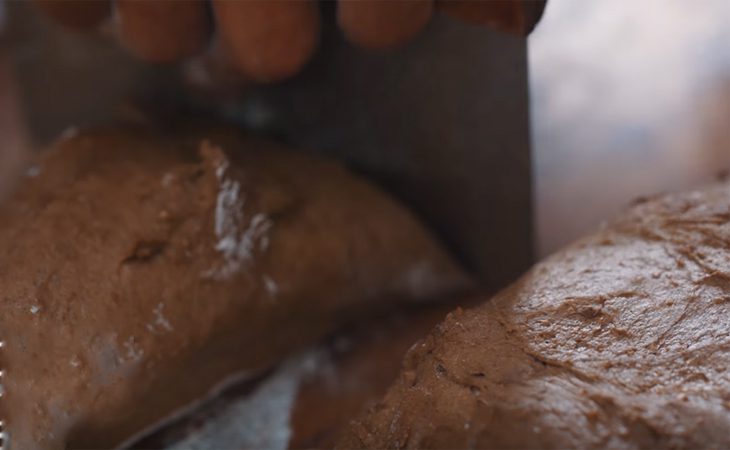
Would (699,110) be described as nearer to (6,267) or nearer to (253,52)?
(253,52)

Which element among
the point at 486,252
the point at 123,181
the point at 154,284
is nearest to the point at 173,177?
the point at 123,181

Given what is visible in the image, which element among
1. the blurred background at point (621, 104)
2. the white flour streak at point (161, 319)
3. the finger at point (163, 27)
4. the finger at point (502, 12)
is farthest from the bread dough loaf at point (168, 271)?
the finger at point (502, 12)

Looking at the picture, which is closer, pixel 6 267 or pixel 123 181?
pixel 6 267

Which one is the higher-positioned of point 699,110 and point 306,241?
point 699,110

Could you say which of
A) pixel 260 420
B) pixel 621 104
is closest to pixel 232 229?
Result: pixel 260 420

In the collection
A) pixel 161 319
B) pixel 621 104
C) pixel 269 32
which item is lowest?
pixel 161 319

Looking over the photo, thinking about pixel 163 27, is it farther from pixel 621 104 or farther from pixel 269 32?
pixel 621 104

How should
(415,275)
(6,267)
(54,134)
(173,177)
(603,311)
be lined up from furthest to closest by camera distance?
1. (54,134)
2. (415,275)
3. (173,177)
4. (6,267)
5. (603,311)

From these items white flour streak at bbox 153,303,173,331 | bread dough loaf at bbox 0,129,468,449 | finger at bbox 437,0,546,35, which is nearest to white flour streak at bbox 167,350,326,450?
bread dough loaf at bbox 0,129,468,449
